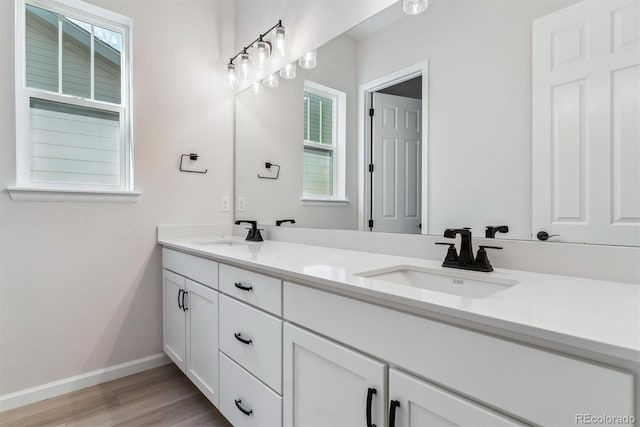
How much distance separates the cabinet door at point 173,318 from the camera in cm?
189

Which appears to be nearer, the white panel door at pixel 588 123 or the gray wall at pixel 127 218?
the white panel door at pixel 588 123

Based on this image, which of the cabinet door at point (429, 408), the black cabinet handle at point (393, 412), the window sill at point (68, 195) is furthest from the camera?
the window sill at point (68, 195)

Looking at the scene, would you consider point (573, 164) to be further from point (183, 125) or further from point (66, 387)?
point (66, 387)

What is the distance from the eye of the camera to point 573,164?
99 cm

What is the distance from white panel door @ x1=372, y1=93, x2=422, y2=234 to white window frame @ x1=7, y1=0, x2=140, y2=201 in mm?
1525

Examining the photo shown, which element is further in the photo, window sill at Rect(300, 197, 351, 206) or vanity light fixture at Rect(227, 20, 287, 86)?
vanity light fixture at Rect(227, 20, 287, 86)

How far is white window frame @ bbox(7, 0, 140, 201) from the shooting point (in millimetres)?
1761

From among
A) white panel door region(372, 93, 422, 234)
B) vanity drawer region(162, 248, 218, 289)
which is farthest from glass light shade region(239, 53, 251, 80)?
vanity drawer region(162, 248, 218, 289)

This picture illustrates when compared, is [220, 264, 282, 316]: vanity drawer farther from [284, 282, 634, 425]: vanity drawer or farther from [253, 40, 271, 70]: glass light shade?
[253, 40, 271, 70]: glass light shade

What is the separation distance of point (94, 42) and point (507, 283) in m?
2.54

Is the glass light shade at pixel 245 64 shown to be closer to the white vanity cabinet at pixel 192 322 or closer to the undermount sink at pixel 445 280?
the white vanity cabinet at pixel 192 322

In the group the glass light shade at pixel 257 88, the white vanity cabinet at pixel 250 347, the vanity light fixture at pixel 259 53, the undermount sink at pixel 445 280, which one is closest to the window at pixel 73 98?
the vanity light fixture at pixel 259 53

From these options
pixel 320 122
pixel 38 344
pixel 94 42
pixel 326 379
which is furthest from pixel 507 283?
pixel 94 42

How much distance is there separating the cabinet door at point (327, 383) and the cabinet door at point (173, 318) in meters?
1.01
